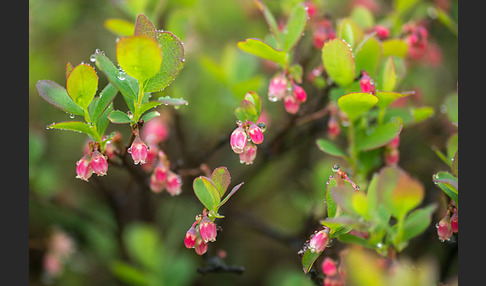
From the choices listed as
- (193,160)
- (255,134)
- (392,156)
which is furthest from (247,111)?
(193,160)

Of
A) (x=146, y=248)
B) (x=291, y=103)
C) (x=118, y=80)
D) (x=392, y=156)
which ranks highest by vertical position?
(x=118, y=80)

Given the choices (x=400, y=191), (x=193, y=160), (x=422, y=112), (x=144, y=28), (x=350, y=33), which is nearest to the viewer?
(x=400, y=191)

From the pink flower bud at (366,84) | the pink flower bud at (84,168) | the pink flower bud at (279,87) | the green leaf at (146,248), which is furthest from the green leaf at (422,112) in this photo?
the green leaf at (146,248)

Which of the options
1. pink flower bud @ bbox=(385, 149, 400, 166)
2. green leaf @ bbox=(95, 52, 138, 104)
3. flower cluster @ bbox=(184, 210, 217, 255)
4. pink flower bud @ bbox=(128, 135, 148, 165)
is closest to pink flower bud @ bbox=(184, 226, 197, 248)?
flower cluster @ bbox=(184, 210, 217, 255)

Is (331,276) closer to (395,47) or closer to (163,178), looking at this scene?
(163,178)

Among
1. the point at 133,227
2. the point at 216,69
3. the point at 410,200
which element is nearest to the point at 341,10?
the point at 216,69

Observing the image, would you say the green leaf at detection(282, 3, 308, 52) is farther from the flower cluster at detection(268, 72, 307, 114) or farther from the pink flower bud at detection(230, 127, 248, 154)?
the pink flower bud at detection(230, 127, 248, 154)

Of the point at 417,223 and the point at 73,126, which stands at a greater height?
the point at 73,126

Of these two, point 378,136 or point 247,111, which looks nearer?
point 247,111
